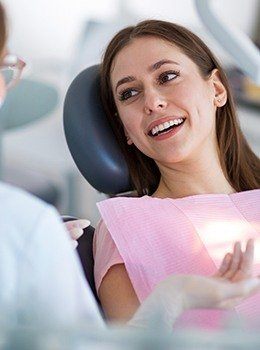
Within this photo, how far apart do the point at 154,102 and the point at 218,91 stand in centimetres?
22

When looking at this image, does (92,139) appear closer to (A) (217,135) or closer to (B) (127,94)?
(B) (127,94)

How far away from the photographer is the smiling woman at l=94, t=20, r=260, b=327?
67.1 inches

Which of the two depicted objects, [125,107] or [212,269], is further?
[125,107]

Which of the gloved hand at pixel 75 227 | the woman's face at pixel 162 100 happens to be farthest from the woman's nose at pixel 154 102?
A: the gloved hand at pixel 75 227

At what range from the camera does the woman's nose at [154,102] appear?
1.82 metres

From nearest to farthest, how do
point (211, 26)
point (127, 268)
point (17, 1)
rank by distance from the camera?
point (127, 268), point (211, 26), point (17, 1)

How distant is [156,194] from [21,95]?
1227 mm

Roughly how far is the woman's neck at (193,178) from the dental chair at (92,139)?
0.35 feet

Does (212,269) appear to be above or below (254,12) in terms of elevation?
below

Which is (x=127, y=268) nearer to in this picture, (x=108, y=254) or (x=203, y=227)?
(x=108, y=254)

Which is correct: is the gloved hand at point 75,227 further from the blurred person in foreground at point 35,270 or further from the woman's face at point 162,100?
the blurred person in foreground at point 35,270

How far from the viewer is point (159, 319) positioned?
3.79 ft

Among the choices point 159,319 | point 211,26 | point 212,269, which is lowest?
point 212,269

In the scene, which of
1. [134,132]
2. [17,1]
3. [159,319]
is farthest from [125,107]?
[17,1]
